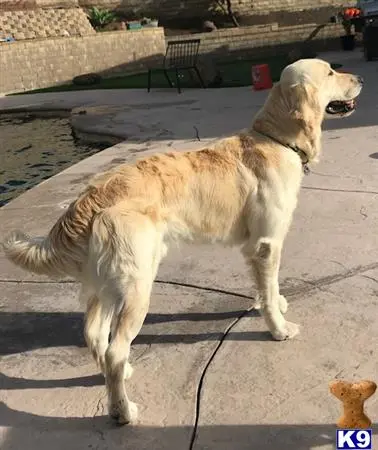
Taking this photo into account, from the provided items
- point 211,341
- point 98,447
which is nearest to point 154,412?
point 98,447

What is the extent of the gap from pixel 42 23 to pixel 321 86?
67.7 feet

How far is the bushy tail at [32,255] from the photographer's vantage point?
→ 2838 mm

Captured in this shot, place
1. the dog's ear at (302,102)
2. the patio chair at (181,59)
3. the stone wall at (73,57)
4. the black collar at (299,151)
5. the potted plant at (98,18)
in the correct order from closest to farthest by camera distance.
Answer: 1. the dog's ear at (302,102)
2. the black collar at (299,151)
3. the patio chair at (181,59)
4. the stone wall at (73,57)
5. the potted plant at (98,18)

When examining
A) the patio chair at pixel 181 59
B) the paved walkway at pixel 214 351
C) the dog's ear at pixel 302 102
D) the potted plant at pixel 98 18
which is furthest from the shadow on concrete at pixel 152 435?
the potted plant at pixel 98 18

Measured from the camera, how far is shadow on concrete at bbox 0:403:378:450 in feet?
8.57

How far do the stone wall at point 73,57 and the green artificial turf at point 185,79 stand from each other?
2.11 ft

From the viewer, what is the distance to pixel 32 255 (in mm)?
2836

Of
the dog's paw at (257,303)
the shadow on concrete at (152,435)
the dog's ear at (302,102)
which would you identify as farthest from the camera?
the dog's paw at (257,303)

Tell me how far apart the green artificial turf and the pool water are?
4.83 meters

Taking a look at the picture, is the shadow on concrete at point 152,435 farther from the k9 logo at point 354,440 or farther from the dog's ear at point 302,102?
the dog's ear at point 302,102

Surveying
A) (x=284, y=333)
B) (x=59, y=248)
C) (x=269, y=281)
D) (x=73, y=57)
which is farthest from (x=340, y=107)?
(x=73, y=57)

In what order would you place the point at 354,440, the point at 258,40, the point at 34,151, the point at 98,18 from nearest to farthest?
the point at 354,440 < the point at 34,151 < the point at 258,40 < the point at 98,18

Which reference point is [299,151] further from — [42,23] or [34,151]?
[42,23]

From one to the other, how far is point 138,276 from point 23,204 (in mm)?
4010
